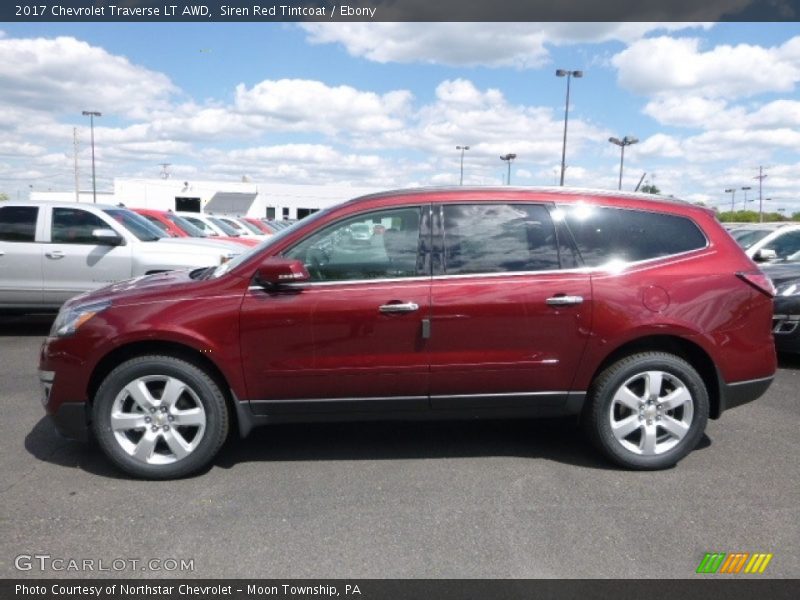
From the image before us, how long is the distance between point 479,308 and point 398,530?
1.39 m

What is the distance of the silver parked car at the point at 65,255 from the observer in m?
→ 8.48

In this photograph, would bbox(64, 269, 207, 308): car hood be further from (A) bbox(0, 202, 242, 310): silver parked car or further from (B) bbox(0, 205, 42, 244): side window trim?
(B) bbox(0, 205, 42, 244): side window trim

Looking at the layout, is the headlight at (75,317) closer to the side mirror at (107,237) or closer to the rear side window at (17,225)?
the side mirror at (107,237)

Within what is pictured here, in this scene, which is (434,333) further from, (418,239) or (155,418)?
(155,418)

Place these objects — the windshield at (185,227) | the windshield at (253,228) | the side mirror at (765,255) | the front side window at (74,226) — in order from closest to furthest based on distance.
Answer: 1. the front side window at (74,226)
2. the side mirror at (765,255)
3. the windshield at (185,227)
4. the windshield at (253,228)

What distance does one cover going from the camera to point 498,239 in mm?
4242

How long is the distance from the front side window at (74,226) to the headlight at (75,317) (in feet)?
15.8

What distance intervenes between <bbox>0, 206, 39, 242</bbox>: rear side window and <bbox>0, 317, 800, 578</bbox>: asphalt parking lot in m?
4.32

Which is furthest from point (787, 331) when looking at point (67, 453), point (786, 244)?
point (67, 453)

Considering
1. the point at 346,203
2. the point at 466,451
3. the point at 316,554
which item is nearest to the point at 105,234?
the point at 346,203

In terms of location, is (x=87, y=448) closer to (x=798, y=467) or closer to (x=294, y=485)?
(x=294, y=485)

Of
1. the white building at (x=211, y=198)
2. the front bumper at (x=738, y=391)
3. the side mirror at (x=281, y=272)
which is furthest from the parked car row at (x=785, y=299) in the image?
the white building at (x=211, y=198)

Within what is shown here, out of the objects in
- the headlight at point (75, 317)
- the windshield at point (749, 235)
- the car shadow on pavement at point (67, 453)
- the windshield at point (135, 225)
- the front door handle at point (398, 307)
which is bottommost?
the car shadow on pavement at point (67, 453)

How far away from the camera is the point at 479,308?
4.07 metres
